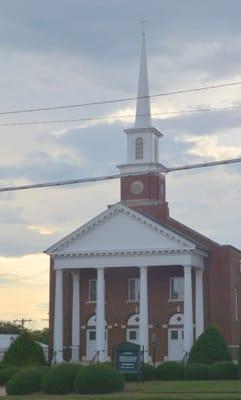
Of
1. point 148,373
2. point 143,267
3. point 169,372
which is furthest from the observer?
point 143,267

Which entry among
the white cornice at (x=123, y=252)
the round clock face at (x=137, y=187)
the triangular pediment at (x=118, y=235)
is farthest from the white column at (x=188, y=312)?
the round clock face at (x=137, y=187)

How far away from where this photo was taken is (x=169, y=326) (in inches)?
2687

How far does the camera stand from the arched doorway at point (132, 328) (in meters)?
69.1

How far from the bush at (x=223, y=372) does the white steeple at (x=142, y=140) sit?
28.2m

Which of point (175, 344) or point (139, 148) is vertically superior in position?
point (139, 148)

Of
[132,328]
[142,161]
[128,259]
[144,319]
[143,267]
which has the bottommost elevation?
[132,328]

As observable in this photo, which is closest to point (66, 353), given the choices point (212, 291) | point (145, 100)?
point (212, 291)

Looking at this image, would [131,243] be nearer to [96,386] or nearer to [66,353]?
[66,353]

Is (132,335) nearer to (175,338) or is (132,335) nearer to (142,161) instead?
(175,338)

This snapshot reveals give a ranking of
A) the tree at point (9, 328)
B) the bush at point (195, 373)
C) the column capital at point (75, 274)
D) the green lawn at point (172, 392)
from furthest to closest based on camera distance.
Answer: the tree at point (9, 328) < the column capital at point (75, 274) < the bush at point (195, 373) < the green lawn at point (172, 392)

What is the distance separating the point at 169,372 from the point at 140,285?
69.9ft

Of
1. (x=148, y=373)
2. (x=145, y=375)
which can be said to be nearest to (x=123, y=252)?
(x=148, y=373)

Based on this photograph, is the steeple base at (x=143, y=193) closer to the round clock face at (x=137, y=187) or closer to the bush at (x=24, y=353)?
the round clock face at (x=137, y=187)

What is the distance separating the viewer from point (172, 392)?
35406 mm
